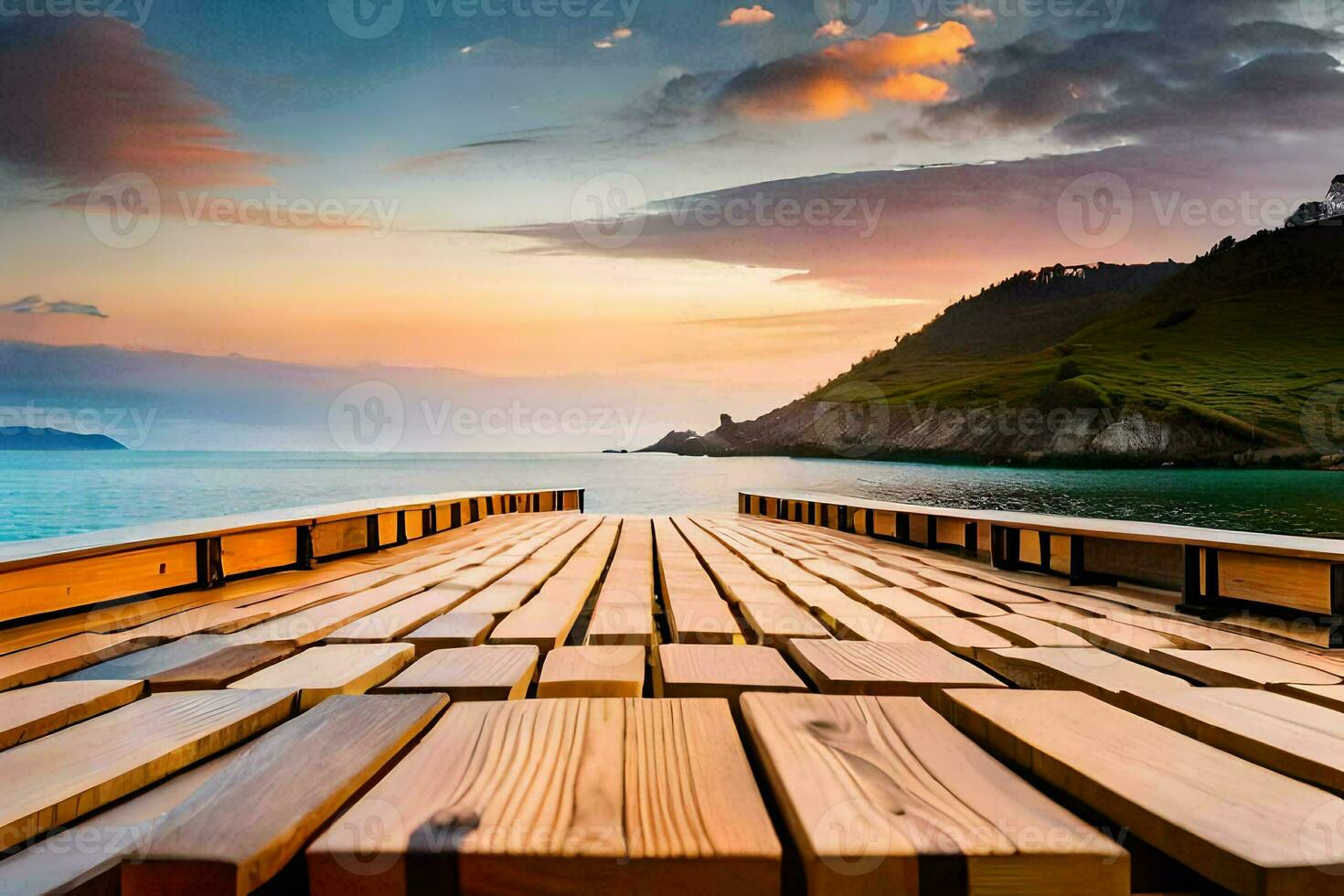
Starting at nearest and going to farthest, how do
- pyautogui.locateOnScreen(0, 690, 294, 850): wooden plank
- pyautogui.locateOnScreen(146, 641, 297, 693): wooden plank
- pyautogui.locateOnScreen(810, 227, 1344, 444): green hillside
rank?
pyautogui.locateOnScreen(0, 690, 294, 850): wooden plank → pyautogui.locateOnScreen(146, 641, 297, 693): wooden plank → pyautogui.locateOnScreen(810, 227, 1344, 444): green hillside

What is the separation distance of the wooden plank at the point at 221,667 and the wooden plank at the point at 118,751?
0.07 meters

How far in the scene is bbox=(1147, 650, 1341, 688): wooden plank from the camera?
1611mm

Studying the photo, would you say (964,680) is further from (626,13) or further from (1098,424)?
(1098,424)

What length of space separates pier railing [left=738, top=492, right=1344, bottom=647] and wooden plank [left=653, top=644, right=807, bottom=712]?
2.40 metres

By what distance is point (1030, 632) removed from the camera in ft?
6.93

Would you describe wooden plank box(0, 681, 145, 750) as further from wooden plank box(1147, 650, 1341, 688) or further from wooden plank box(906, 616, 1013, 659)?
wooden plank box(1147, 650, 1341, 688)

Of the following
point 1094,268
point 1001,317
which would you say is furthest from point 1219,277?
point 1094,268

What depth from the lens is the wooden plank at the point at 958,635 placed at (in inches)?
73.5

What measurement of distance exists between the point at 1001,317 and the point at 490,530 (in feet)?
534

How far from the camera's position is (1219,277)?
10950cm

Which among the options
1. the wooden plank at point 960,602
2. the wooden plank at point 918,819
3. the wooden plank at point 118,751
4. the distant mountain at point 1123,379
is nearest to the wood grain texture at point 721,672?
the wooden plank at point 918,819

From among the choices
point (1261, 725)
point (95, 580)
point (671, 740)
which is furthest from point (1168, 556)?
point (95, 580)

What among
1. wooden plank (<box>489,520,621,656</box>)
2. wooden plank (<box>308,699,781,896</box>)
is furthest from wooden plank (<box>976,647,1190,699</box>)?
wooden plank (<box>489,520,621,656</box>)

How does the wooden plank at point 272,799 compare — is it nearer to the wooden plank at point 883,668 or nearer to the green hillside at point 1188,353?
the wooden plank at point 883,668
